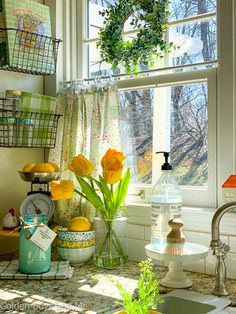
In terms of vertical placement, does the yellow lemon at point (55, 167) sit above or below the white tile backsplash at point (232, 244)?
above

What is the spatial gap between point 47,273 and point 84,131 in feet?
2.50

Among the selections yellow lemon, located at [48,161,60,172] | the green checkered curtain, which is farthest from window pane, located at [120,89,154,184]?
yellow lemon, located at [48,161,60,172]

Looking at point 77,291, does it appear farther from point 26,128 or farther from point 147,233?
point 26,128

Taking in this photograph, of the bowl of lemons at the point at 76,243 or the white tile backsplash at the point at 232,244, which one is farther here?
the bowl of lemons at the point at 76,243

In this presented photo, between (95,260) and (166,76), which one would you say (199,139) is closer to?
(166,76)

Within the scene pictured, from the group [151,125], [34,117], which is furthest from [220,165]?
[34,117]

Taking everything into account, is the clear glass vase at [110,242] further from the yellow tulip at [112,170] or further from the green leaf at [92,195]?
the yellow tulip at [112,170]

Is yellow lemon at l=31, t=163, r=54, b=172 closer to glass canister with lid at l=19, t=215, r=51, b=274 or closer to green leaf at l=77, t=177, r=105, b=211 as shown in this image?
green leaf at l=77, t=177, r=105, b=211

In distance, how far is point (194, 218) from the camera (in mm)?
1934

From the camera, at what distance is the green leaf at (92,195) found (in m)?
2.07

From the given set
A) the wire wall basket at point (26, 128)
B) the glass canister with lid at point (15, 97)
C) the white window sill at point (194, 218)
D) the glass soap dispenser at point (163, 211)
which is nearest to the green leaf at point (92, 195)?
the white window sill at point (194, 218)

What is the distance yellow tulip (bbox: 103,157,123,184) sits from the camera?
1.99m

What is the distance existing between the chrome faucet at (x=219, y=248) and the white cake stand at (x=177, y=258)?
0.08 m

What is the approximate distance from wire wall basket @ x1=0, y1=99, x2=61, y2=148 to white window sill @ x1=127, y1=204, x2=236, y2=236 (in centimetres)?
57
